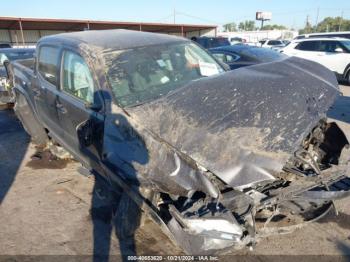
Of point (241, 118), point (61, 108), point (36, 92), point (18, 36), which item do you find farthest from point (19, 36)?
point (241, 118)

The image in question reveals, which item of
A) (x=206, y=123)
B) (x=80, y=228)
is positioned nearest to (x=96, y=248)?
(x=80, y=228)

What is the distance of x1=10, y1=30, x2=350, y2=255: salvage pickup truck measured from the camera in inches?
98.3

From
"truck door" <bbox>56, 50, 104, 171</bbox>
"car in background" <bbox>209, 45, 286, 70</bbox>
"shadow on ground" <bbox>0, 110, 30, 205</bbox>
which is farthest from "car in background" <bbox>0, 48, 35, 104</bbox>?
"car in background" <bbox>209, 45, 286, 70</bbox>

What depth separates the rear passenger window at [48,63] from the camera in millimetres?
4180

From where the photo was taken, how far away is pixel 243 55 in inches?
333

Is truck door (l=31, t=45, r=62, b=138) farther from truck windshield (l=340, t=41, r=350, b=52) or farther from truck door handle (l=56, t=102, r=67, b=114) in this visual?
truck windshield (l=340, t=41, r=350, b=52)

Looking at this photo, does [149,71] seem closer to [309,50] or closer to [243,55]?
[243,55]

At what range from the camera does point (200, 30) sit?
123 feet

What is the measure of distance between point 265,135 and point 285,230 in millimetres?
851

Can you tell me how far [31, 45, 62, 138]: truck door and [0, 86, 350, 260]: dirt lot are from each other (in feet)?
2.39

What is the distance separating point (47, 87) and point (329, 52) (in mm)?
10442

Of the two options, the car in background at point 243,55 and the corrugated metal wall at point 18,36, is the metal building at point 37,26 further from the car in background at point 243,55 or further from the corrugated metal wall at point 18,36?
the car in background at point 243,55

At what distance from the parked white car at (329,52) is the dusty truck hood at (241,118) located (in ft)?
29.1

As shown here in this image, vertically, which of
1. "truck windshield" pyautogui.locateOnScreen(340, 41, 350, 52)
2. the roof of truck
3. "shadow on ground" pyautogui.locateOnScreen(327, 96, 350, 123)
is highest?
the roof of truck
